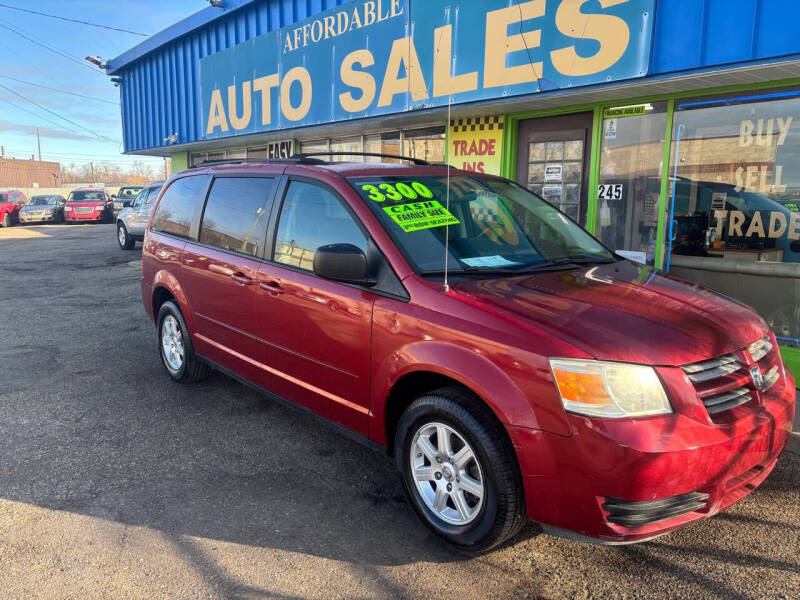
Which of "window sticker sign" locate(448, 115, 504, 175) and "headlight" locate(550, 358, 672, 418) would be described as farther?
"window sticker sign" locate(448, 115, 504, 175)

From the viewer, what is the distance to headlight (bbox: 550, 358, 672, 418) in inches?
92.0

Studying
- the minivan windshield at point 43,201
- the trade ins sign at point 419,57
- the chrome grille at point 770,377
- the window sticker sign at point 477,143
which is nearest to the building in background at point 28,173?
the minivan windshield at point 43,201

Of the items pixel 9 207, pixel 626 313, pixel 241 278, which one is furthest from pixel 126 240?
pixel 626 313

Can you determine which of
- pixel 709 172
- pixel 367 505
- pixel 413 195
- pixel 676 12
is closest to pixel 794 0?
pixel 676 12

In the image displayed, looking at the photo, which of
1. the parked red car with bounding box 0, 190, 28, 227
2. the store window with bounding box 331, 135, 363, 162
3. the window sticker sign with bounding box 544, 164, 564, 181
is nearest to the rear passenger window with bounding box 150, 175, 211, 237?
the window sticker sign with bounding box 544, 164, 564, 181

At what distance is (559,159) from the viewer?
284 inches

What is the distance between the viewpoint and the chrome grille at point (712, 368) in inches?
96.9

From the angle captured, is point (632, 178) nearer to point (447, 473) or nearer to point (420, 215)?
point (420, 215)

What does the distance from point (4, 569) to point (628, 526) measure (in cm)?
272

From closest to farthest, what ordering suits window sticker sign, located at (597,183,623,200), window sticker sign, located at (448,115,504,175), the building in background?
window sticker sign, located at (597,183,623,200) < window sticker sign, located at (448,115,504,175) < the building in background

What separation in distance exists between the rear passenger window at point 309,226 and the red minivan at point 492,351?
1 centimetres

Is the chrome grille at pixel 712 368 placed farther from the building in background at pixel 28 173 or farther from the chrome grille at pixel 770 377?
the building in background at pixel 28 173

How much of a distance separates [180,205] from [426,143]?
490 cm

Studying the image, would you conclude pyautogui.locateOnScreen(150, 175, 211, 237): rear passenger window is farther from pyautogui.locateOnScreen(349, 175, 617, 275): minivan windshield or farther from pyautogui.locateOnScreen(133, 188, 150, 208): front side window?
pyautogui.locateOnScreen(133, 188, 150, 208): front side window
